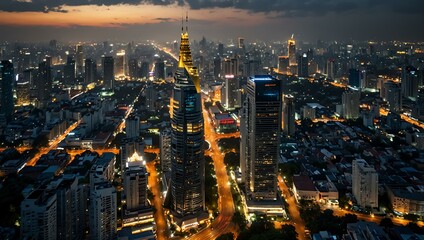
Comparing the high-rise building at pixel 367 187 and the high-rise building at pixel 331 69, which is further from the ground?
the high-rise building at pixel 331 69

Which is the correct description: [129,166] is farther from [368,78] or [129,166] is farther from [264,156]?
[368,78]

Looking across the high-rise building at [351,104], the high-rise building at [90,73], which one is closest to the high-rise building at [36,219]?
the high-rise building at [351,104]

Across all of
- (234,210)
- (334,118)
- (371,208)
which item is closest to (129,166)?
(234,210)

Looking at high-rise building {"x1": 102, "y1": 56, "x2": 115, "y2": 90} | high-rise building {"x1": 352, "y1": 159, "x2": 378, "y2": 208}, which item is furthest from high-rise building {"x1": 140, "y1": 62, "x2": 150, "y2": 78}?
high-rise building {"x1": 352, "y1": 159, "x2": 378, "y2": 208}

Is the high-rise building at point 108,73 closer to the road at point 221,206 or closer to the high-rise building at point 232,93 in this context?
the high-rise building at point 232,93

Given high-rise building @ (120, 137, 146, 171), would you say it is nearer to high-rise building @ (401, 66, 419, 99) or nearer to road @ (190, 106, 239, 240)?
road @ (190, 106, 239, 240)
